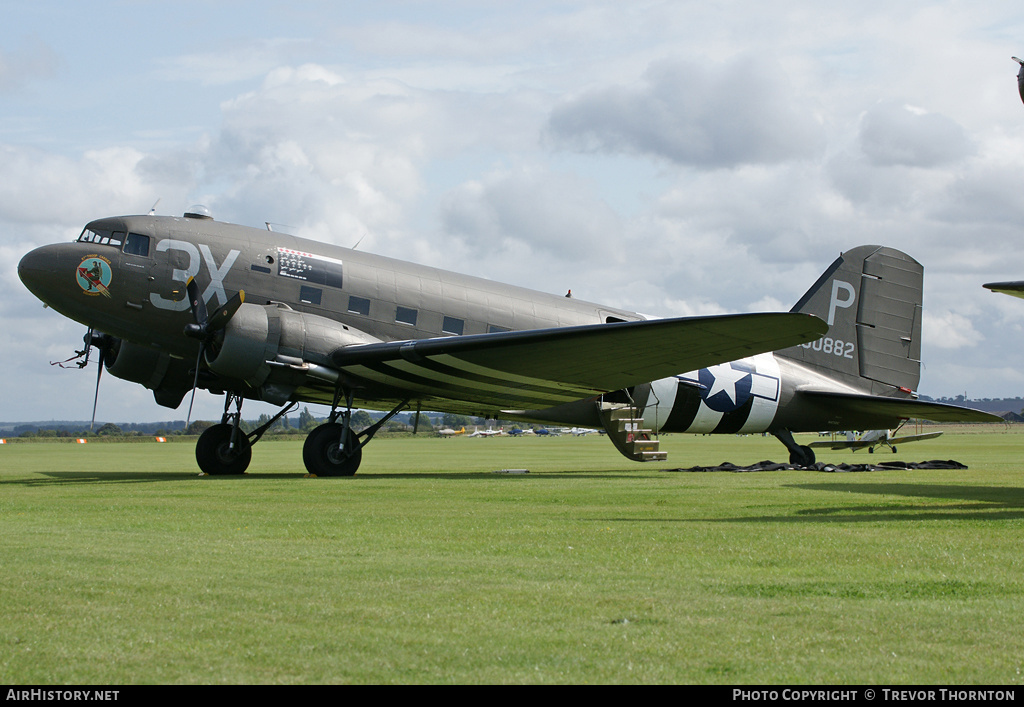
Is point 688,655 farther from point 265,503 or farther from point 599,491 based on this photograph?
point 599,491

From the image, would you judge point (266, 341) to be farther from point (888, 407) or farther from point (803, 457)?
point (888, 407)

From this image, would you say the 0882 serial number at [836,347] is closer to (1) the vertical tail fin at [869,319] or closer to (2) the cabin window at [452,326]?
(1) the vertical tail fin at [869,319]

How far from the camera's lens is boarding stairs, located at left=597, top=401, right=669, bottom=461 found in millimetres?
20500

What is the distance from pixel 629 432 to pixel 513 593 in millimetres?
15568

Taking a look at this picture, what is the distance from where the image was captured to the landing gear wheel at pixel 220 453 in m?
18.8

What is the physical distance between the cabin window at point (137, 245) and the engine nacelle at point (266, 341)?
203cm

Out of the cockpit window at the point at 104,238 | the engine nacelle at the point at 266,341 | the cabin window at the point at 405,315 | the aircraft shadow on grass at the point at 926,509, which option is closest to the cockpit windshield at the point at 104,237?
the cockpit window at the point at 104,238

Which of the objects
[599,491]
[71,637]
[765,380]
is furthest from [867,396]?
[71,637]

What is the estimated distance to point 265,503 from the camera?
36.6 feet

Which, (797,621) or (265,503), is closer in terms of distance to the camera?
(797,621)

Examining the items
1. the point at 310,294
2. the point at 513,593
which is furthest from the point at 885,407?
the point at 513,593

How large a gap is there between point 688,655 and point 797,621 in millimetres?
906

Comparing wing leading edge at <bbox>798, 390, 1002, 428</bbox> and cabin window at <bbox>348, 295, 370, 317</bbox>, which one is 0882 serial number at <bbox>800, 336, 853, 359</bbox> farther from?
cabin window at <bbox>348, 295, 370, 317</bbox>

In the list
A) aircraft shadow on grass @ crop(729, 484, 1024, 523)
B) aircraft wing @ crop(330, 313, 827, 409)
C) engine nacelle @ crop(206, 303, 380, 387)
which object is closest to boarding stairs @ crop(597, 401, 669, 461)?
aircraft wing @ crop(330, 313, 827, 409)
